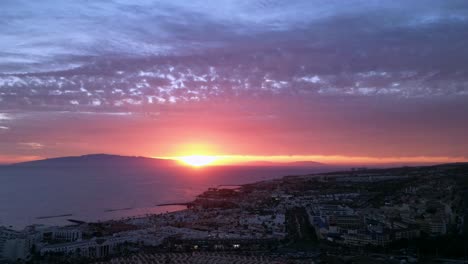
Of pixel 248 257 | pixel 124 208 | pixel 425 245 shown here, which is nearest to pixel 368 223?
pixel 425 245

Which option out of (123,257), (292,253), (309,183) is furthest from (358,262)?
(309,183)

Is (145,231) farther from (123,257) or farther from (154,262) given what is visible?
(154,262)

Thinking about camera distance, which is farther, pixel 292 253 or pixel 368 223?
pixel 368 223

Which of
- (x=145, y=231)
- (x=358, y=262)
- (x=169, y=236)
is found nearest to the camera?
(x=358, y=262)

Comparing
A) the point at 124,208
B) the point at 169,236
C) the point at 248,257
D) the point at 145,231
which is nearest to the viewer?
the point at 248,257

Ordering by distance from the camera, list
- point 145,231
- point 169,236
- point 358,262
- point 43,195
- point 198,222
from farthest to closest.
Answer: point 43,195 < point 198,222 < point 145,231 < point 169,236 < point 358,262

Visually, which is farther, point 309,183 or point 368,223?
point 309,183

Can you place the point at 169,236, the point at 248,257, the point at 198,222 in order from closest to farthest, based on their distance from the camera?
the point at 248,257, the point at 169,236, the point at 198,222

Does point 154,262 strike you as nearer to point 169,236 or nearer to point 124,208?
point 169,236

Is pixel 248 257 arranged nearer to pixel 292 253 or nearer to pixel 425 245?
pixel 292 253
